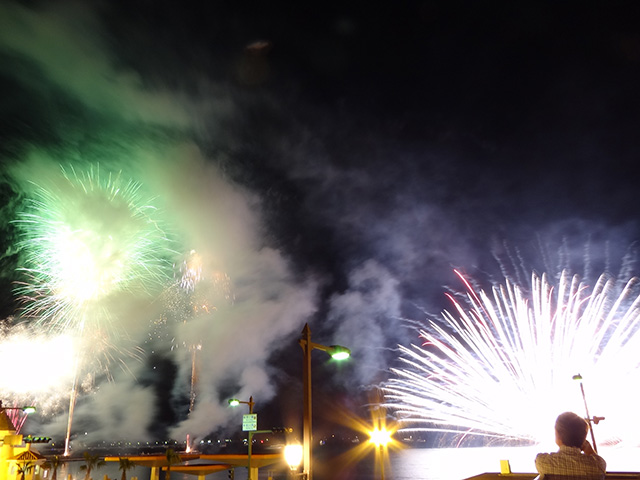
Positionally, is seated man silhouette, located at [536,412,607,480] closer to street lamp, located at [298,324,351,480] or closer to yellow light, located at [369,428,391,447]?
street lamp, located at [298,324,351,480]

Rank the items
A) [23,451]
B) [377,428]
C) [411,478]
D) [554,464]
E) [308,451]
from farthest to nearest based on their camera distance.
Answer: [411,478]
[23,451]
[377,428]
[308,451]
[554,464]

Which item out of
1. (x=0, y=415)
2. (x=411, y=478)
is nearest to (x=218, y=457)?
(x=0, y=415)

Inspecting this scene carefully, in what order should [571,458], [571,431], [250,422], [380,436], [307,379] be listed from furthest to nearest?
[380,436] → [250,422] → [307,379] → [571,431] → [571,458]

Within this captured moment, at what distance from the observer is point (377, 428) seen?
18.8 metres

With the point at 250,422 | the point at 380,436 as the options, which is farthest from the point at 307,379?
the point at 380,436

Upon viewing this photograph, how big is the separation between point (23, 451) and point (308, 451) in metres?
43.2

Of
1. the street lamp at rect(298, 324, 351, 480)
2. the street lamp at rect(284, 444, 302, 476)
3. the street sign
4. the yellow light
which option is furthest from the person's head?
the street sign

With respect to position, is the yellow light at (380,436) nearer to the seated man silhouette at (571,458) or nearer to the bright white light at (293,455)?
the bright white light at (293,455)

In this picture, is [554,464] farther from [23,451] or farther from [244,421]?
[23,451]

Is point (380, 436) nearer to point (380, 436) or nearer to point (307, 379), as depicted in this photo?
point (380, 436)

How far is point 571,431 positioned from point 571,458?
0.74 ft

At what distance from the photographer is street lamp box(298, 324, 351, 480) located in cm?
938

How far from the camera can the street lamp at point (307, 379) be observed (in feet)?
30.8

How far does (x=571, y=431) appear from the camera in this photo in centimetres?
371
